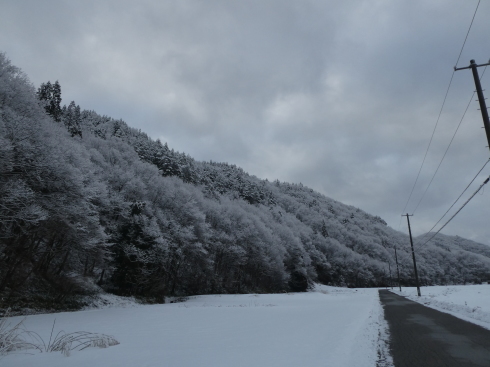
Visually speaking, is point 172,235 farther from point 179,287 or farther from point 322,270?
point 322,270

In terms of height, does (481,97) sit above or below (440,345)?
above

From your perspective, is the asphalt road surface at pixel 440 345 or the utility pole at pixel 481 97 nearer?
the asphalt road surface at pixel 440 345

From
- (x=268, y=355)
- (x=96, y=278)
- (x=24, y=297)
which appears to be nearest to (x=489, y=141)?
(x=268, y=355)

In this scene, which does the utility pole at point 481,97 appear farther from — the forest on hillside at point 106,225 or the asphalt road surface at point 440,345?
the forest on hillside at point 106,225

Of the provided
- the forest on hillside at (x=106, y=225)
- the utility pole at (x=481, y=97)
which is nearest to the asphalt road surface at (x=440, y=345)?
the utility pole at (x=481, y=97)

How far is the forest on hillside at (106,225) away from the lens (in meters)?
20.5

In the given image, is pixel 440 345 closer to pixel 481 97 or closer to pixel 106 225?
pixel 481 97

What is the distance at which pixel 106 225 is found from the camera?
116 ft

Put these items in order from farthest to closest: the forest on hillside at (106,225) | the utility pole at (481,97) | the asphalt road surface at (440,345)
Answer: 1. the forest on hillside at (106,225)
2. the utility pole at (481,97)
3. the asphalt road surface at (440,345)

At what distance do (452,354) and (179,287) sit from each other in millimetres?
44923

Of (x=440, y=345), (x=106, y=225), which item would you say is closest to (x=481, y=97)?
(x=440, y=345)

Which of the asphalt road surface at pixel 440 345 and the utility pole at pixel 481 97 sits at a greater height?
the utility pole at pixel 481 97

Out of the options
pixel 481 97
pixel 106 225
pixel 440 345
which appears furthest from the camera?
pixel 106 225

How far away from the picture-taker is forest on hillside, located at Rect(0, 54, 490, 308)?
20.5 meters
